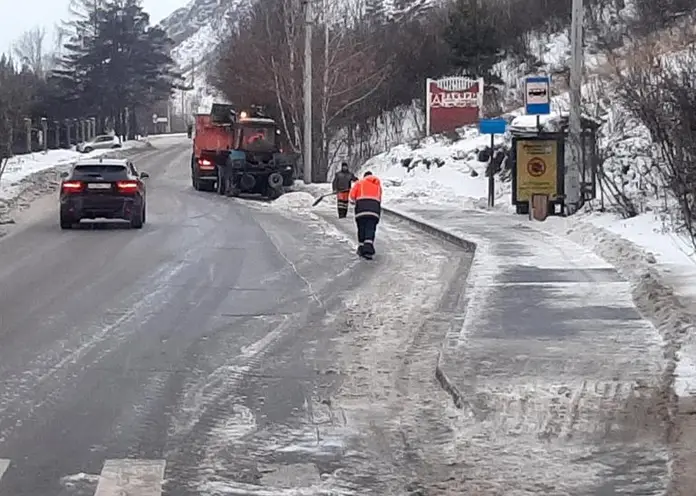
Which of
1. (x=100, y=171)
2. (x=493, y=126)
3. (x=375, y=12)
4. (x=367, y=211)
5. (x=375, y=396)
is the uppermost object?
(x=375, y=12)

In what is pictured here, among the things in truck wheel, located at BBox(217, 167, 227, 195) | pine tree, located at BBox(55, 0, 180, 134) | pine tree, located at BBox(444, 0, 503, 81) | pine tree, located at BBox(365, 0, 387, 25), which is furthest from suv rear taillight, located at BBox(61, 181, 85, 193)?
pine tree, located at BBox(55, 0, 180, 134)

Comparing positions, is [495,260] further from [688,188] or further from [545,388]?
[545,388]

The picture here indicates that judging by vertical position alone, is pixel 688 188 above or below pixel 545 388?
above

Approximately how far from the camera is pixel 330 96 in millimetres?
49594

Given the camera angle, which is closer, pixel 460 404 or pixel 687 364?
pixel 460 404

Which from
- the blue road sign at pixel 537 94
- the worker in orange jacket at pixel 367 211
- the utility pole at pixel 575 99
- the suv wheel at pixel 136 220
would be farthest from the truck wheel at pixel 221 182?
the worker in orange jacket at pixel 367 211

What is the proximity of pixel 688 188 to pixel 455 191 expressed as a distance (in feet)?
86.8

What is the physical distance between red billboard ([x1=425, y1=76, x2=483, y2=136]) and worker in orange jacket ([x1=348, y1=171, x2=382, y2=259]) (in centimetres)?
2746

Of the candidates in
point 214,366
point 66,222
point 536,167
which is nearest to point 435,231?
point 536,167

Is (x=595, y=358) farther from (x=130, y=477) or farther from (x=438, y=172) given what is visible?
(x=438, y=172)

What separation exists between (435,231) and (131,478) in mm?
18178

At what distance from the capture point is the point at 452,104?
48.3 m

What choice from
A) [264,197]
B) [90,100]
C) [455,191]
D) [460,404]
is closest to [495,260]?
[460,404]

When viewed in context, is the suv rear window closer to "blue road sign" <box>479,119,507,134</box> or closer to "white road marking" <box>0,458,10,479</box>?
"blue road sign" <box>479,119,507,134</box>
